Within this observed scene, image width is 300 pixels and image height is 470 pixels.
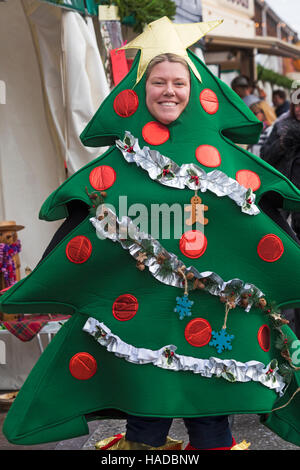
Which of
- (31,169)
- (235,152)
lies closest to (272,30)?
(31,169)

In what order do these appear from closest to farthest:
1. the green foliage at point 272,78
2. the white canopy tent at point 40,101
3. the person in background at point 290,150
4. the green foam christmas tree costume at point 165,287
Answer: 1. the green foam christmas tree costume at point 165,287
2. the person in background at point 290,150
3. the white canopy tent at point 40,101
4. the green foliage at point 272,78

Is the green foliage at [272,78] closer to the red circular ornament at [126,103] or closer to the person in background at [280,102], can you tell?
the person in background at [280,102]

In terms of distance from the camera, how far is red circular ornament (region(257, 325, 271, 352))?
2.36m

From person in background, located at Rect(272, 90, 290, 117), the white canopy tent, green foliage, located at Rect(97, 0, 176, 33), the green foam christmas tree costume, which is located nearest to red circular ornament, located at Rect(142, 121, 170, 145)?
the green foam christmas tree costume

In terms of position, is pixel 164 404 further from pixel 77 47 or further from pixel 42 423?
pixel 77 47

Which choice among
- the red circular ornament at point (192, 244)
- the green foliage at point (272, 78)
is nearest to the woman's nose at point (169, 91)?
the red circular ornament at point (192, 244)

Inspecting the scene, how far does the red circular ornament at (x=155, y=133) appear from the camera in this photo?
241 cm

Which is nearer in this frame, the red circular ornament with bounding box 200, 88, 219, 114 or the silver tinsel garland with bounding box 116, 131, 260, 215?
the silver tinsel garland with bounding box 116, 131, 260, 215

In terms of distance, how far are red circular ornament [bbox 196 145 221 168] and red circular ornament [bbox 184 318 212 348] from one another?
559 millimetres

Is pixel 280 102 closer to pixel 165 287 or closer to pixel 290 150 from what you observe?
pixel 290 150

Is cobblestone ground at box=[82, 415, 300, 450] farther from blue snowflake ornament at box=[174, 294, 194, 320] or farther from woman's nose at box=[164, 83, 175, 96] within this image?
Answer: woman's nose at box=[164, 83, 175, 96]

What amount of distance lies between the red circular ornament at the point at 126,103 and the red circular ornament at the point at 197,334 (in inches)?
31.8

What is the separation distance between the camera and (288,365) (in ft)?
8.00

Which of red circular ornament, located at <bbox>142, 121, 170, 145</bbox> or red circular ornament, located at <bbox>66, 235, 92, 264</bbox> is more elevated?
red circular ornament, located at <bbox>142, 121, 170, 145</bbox>
